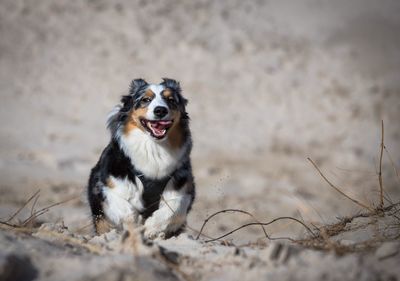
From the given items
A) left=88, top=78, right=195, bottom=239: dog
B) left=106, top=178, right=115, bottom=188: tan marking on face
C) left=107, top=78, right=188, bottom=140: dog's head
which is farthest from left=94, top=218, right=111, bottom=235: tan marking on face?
left=107, top=78, right=188, bottom=140: dog's head

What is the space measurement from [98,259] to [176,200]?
195 cm

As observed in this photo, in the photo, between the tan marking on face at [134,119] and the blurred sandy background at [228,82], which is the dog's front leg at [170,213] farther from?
the blurred sandy background at [228,82]

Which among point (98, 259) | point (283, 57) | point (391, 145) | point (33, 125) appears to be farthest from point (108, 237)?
point (283, 57)

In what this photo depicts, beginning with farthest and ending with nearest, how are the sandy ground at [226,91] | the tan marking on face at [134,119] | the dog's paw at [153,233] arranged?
the sandy ground at [226,91], the tan marking on face at [134,119], the dog's paw at [153,233]

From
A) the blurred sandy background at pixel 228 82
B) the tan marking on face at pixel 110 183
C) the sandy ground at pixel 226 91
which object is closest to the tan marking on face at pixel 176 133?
the tan marking on face at pixel 110 183

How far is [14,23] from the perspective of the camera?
18359mm

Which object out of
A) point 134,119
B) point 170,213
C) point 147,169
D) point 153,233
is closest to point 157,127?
point 134,119

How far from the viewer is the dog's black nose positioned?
5.16m

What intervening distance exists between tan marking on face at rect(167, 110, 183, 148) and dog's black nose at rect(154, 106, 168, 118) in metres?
0.21

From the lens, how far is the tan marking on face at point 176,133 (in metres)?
5.41

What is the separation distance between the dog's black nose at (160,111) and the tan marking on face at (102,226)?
103cm

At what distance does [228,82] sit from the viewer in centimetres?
1759

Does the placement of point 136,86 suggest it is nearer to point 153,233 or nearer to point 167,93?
point 167,93

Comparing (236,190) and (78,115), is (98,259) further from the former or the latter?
(78,115)
